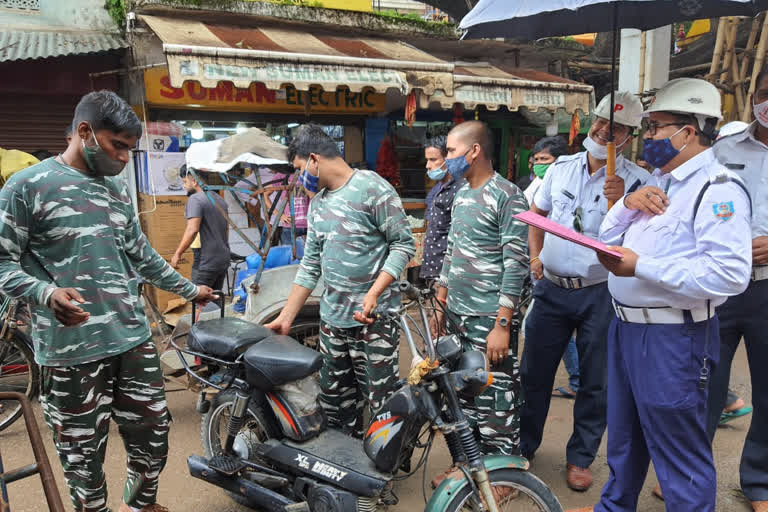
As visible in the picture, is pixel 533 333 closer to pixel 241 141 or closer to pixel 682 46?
pixel 241 141

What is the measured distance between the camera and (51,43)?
6227mm

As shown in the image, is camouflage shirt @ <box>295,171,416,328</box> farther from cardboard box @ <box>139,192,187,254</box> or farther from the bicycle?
cardboard box @ <box>139,192,187,254</box>

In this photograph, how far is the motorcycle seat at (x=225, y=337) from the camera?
2840 millimetres

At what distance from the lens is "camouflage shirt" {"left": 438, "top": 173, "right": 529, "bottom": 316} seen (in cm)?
292

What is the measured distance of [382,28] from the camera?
7949 millimetres

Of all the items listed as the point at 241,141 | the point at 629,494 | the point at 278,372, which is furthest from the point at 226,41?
the point at 629,494

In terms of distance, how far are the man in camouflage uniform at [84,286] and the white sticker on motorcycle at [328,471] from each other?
0.83 meters

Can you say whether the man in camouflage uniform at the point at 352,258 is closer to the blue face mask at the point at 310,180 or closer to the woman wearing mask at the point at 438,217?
the blue face mask at the point at 310,180

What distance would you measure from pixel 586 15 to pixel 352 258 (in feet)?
7.02

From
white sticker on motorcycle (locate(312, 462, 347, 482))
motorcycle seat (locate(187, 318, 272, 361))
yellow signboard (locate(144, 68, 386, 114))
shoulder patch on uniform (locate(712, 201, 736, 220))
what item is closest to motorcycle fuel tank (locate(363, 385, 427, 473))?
white sticker on motorcycle (locate(312, 462, 347, 482))

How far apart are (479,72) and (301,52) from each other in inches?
101

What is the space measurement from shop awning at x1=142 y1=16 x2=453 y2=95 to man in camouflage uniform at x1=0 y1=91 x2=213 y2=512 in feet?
9.94

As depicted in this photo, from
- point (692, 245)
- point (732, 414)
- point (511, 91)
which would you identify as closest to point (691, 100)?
point (692, 245)

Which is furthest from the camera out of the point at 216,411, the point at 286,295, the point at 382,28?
the point at 382,28
